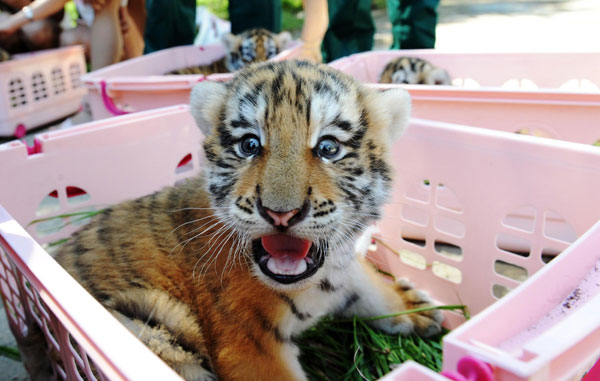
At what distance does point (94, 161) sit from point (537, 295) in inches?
60.1

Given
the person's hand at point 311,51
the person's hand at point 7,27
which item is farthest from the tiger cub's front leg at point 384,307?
the person's hand at point 7,27

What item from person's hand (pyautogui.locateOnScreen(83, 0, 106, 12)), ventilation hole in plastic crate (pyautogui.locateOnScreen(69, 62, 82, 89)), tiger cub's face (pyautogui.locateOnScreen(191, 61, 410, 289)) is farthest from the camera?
ventilation hole in plastic crate (pyautogui.locateOnScreen(69, 62, 82, 89))

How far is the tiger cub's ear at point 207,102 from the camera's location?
4.55 feet

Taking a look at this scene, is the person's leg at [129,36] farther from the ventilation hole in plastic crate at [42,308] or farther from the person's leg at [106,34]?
the ventilation hole in plastic crate at [42,308]

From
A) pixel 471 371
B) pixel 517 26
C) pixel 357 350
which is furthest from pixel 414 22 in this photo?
pixel 517 26

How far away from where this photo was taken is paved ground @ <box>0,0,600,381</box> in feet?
17.0

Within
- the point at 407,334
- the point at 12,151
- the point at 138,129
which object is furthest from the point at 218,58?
the point at 407,334

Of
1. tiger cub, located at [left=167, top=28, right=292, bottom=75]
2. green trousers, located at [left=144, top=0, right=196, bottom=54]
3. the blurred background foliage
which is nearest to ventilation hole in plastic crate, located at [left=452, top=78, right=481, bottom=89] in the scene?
tiger cub, located at [left=167, top=28, right=292, bottom=75]

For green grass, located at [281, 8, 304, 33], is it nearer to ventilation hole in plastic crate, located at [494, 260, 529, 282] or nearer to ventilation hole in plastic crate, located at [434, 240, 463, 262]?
ventilation hole in plastic crate, located at [434, 240, 463, 262]

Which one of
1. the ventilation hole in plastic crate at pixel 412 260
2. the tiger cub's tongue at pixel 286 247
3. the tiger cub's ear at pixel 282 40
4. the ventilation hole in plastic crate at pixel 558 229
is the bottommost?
the ventilation hole in plastic crate at pixel 412 260

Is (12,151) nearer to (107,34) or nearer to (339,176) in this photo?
(339,176)

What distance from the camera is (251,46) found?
3.65 meters

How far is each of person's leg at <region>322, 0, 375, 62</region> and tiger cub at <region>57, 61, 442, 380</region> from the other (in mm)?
2078

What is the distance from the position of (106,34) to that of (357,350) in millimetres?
2979
